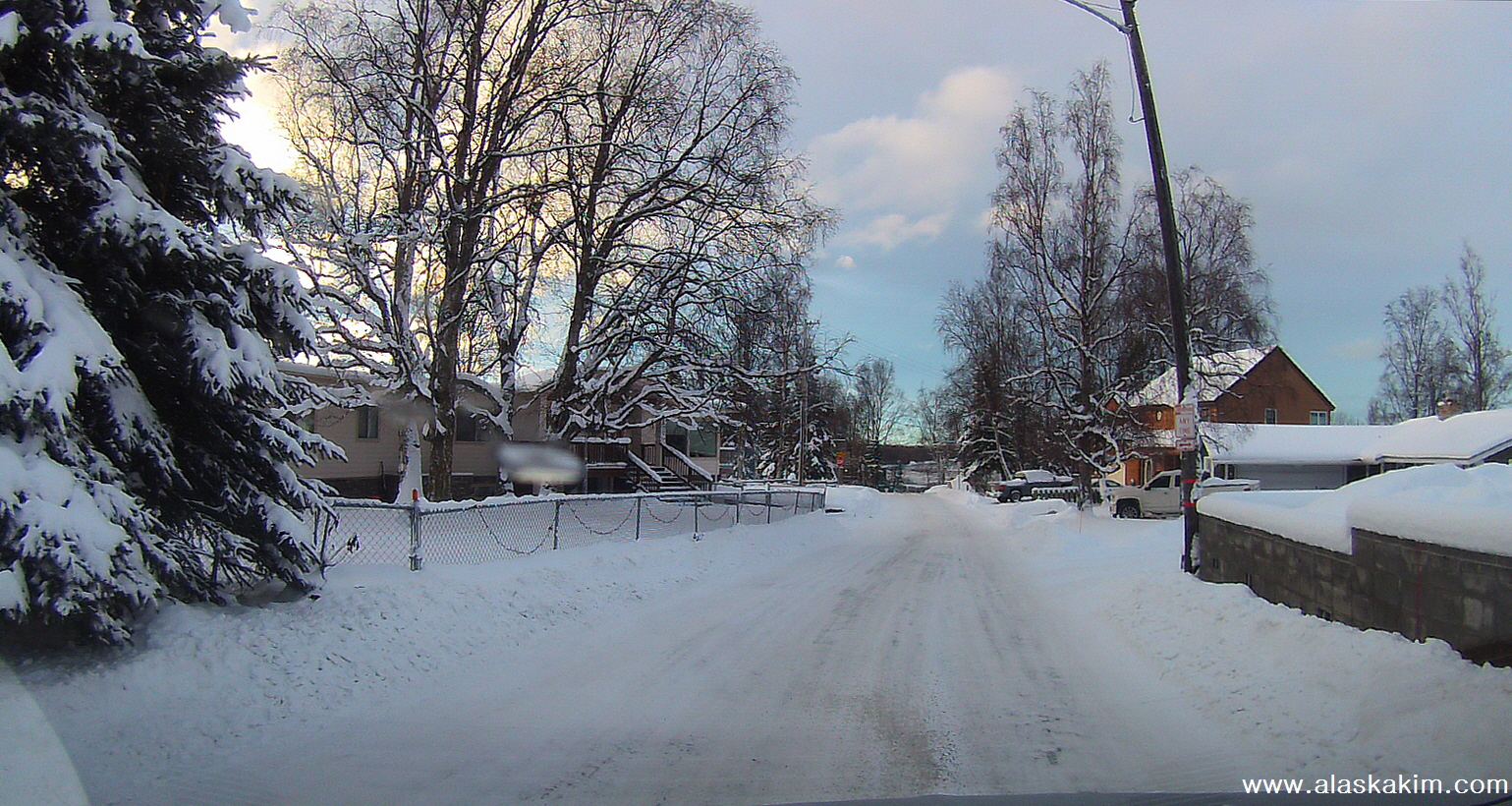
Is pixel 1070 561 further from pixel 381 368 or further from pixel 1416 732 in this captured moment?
pixel 381 368

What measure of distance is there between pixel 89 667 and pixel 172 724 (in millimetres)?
696

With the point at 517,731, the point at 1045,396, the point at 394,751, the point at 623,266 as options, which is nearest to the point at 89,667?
the point at 394,751

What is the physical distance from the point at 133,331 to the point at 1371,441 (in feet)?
145

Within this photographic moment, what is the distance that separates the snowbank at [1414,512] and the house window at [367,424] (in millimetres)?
23441

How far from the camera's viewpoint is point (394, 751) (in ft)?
15.7

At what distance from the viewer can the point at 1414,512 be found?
5.44m

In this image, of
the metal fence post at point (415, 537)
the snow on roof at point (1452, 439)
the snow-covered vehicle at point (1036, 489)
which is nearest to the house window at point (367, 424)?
the metal fence post at point (415, 537)

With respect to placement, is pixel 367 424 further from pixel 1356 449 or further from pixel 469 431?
pixel 1356 449

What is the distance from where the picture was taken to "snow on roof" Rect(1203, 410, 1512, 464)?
28.9 meters

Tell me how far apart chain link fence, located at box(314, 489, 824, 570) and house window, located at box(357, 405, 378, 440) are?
1399 cm

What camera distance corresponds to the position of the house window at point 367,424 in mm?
24906

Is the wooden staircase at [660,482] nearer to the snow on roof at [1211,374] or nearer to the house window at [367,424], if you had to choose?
the house window at [367,424]

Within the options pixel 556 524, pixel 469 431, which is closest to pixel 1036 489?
pixel 469 431

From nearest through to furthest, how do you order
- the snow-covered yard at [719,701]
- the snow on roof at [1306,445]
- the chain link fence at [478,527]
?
the snow-covered yard at [719,701] < the chain link fence at [478,527] < the snow on roof at [1306,445]
